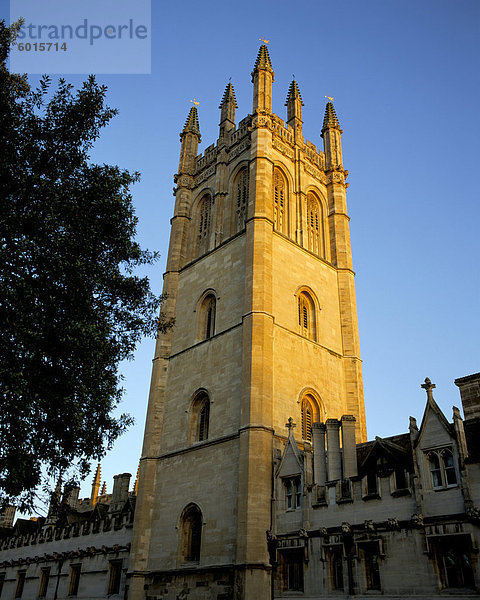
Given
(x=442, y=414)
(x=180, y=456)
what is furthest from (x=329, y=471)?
(x=180, y=456)

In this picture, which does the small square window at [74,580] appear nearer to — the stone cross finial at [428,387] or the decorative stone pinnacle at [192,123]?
the stone cross finial at [428,387]

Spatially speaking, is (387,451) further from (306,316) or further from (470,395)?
(306,316)

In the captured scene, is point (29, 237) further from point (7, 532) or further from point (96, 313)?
point (7, 532)

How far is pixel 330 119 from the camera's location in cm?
3884

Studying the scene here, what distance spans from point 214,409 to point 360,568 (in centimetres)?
1011

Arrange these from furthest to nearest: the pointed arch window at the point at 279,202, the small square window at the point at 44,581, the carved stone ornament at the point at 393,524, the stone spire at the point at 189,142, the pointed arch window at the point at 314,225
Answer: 1. the stone spire at the point at 189,142
2. the pointed arch window at the point at 314,225
3. the small square window at the point at 44,581
4. the pointed arch window at the point at 279,202
5. the carved stone ornament at the point at 393,524

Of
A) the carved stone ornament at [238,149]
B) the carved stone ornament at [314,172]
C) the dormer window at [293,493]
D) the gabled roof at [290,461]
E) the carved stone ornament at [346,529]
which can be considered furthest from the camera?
the carved stone ornament at [314,172]

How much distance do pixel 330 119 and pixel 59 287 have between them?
2926 centimetres

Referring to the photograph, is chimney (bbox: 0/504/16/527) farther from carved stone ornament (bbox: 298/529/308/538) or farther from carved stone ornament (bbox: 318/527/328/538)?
carved stone ornament (bbox: 318/527/328/538)

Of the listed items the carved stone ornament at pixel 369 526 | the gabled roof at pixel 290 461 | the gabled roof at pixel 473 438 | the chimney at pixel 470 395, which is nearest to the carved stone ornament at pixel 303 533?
the gabled roof at pixel 290 461

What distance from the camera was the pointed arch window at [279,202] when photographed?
103 feet

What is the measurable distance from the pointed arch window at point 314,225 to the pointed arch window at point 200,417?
11023mm

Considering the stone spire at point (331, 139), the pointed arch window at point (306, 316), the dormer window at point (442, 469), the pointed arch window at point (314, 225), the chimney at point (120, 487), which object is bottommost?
the dormer window at point (442, 469)

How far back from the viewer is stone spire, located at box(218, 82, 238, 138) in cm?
3626
